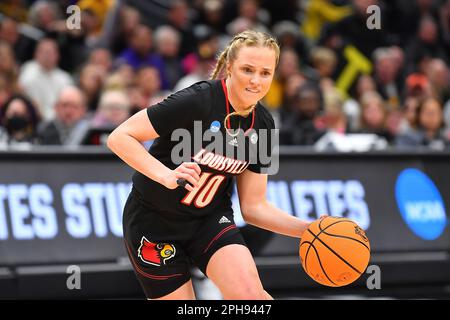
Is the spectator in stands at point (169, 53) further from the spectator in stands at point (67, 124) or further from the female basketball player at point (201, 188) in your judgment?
the female basketball player at point (201, 188)

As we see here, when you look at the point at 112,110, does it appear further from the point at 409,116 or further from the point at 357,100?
the point at 357,100

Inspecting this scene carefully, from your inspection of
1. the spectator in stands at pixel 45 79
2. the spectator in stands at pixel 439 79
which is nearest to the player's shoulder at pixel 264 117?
the spectator in stands at pixel 45 79

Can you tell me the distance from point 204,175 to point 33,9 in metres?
8.51

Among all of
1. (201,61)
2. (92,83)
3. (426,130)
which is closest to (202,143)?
(92,83)

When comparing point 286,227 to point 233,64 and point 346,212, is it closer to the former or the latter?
point 233,64

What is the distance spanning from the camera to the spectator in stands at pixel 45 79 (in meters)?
11.7

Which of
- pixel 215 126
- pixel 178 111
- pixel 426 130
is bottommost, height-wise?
pixel 426 130

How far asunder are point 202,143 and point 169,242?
594 millimetres

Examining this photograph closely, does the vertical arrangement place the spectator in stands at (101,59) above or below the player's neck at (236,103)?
below

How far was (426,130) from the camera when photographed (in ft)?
37.7

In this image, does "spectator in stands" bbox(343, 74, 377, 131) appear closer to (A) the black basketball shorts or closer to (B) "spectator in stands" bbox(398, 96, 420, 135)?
(B) "spectator in stands" bbox(398, 96, 420, 135)

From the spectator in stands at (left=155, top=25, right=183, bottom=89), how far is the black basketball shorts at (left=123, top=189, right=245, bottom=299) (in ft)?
25.8

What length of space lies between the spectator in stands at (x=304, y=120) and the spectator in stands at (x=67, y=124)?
2.23 meters

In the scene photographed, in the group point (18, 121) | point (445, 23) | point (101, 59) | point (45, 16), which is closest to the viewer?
point (18, 121)
